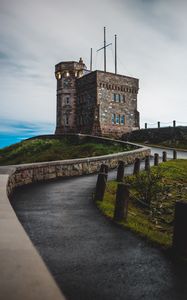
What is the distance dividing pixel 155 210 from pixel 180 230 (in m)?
4.03

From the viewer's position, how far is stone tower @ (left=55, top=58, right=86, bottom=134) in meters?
47.6

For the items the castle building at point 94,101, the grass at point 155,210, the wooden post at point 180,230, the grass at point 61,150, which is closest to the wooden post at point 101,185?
the grass at point 155,210

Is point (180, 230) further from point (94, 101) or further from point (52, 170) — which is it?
point (94, 101)

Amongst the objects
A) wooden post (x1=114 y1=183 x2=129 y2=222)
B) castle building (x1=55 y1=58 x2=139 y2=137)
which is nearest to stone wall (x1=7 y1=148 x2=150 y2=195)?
wooden post (x1=114 y1=183 x2=129 y2=222)

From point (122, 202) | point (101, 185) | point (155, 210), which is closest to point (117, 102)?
point (155, 210)

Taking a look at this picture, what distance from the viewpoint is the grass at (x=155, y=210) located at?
5504 millimetres

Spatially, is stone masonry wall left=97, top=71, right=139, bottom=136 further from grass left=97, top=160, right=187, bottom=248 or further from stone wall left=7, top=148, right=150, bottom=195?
grass left=97, top=160, right=187, bottom=248

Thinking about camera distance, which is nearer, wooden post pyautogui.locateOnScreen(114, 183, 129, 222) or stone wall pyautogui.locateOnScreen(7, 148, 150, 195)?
wooden post pyautogui.locateOnScreen(114, 183, 129, 222)

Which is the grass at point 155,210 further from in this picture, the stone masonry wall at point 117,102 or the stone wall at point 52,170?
the stone masonry wall at point 117,102

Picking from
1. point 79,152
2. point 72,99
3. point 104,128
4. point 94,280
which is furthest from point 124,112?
point 94,280

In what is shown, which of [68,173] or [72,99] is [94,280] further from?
[72,99]

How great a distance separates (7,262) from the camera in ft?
9.77

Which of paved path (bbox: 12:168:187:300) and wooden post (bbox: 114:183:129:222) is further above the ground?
wooden post (bbox: 114:183:129:222)

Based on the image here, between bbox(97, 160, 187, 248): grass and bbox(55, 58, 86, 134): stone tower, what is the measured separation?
1373 inches
